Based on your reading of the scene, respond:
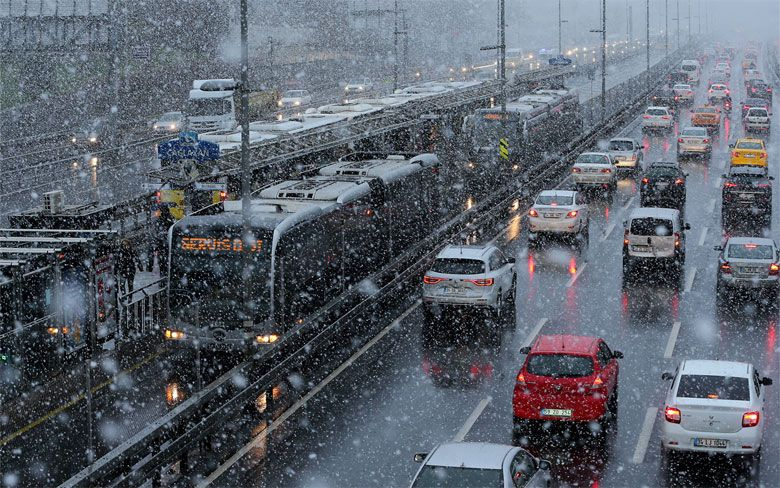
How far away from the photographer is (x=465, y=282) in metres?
27.3

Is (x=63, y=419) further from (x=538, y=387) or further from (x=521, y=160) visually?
(x=521, y=160)

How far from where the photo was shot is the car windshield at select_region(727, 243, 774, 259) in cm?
3003

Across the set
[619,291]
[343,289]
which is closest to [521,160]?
[619,291]

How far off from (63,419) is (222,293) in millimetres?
4016

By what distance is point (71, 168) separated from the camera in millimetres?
56625

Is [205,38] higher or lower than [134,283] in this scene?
higher

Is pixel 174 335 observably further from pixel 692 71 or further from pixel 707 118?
pixel 692 71

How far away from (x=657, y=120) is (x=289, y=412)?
168 ft

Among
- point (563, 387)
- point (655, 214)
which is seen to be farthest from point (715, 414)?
point (655, 214)

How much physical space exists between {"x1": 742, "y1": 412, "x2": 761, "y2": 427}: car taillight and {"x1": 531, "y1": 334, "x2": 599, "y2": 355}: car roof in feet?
9.68

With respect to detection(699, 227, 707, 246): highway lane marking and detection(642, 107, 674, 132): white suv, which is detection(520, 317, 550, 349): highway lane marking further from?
detection(642, 107, 674, 132): white suv

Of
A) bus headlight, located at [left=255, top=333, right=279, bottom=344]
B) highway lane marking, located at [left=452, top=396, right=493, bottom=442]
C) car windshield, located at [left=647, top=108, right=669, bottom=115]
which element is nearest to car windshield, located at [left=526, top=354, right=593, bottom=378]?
highway lane marking, located at [left=452, top=396, right=493, bottom=442]

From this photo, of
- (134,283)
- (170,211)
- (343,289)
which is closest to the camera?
(343,289)

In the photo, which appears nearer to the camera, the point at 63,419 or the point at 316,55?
the point at 63,419
